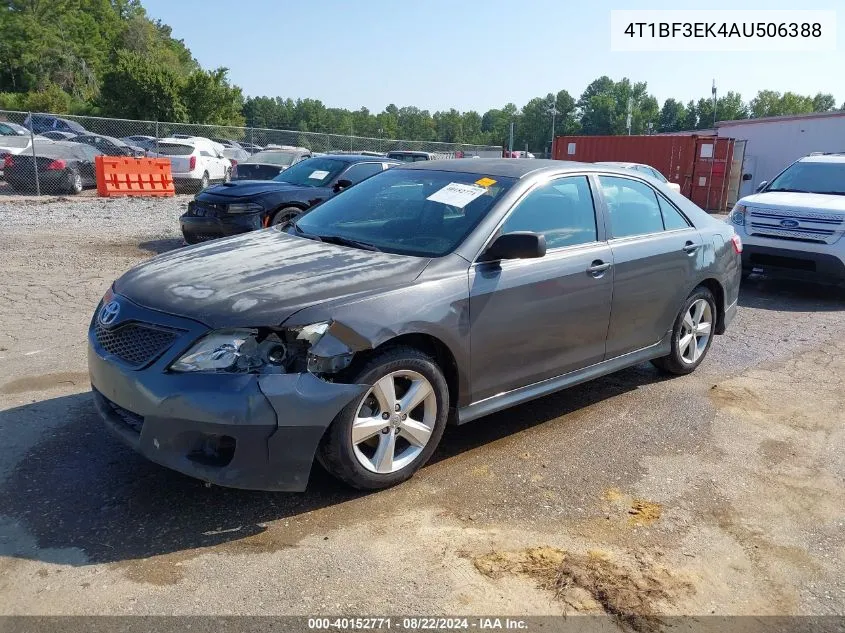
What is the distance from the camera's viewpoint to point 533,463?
163 inches

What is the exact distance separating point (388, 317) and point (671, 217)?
2.90 m

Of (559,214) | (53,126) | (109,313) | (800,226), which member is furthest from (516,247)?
(53,126)

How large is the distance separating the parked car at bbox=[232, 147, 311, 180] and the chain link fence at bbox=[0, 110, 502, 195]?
4364 millimetres

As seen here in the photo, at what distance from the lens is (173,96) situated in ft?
154

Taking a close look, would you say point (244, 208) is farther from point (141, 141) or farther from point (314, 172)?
point (141, 141)

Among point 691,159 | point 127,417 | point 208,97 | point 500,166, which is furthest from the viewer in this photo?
point 208,97

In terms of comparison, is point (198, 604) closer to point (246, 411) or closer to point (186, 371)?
point (246, 411)

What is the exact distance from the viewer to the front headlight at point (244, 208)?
372 inches

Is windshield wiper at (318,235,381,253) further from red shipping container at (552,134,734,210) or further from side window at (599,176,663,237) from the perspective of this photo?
red shipping container at (552,134,734,210)

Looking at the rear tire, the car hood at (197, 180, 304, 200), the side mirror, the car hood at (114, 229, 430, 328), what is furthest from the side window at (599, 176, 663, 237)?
the car hood at (197, 180, 304, 200)

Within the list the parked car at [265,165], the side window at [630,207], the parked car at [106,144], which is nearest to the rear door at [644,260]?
the side window at [630,207]

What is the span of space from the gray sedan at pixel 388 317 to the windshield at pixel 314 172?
555 centimetres

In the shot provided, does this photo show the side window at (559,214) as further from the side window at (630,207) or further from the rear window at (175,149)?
the rear window at (175,149)

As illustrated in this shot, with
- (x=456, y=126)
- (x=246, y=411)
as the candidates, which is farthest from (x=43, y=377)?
(x=456, y=126)
